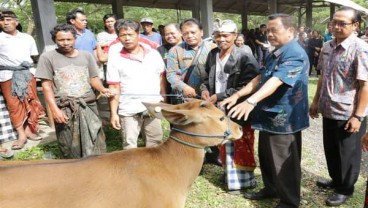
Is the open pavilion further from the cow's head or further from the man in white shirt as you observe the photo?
the cow's head

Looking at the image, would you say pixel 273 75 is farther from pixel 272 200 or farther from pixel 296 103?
pixel 272 200

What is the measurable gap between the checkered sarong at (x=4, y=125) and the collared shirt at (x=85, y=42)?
1.36 m

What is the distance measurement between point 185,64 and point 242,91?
110cm

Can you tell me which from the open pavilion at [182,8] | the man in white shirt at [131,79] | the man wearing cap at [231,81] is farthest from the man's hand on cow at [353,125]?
the open pavilion at [182,8]

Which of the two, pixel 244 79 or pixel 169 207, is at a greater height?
pixel 244 79

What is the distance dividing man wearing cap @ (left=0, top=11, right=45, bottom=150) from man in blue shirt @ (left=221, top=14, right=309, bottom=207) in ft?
10.6

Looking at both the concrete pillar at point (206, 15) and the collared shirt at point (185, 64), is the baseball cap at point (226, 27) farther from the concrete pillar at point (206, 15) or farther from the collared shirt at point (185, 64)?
the concrete pillar at point (206, 15)

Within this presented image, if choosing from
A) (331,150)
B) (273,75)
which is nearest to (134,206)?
(273,75)

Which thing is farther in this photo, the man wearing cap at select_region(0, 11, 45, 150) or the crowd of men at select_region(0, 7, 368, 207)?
the man wearing cap at select_region(0, 11, 45, 150)

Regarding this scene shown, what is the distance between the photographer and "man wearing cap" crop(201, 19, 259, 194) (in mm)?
3436

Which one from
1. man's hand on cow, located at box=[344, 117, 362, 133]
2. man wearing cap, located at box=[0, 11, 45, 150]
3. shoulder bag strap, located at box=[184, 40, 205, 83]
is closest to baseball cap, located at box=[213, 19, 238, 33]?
shoulder bag strap, located at box=[184, 40, 205, 83]

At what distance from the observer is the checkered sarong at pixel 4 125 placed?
192 inches

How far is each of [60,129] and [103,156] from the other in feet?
5.75

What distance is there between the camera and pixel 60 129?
12.1 ft
